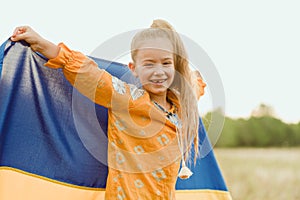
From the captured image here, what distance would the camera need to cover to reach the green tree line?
611 inches

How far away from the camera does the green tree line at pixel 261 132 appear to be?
15.5m

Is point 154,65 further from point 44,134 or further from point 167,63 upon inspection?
point 44,134

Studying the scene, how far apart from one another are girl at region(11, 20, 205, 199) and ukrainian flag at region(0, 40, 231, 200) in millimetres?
228

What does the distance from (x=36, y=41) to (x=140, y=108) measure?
46 centimetres

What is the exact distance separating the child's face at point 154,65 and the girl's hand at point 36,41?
1.14 feet

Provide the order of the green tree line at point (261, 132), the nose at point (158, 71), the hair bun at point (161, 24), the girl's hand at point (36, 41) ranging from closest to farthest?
1. the girl's hand at point (36, 41)
2. the nose at point (158, 71)
3. the hair bun at point (161, 24)
4. the green tree line at point (261, 132)

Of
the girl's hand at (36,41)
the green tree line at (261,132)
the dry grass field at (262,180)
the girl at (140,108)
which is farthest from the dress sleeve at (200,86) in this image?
the green tree line at (261,132)

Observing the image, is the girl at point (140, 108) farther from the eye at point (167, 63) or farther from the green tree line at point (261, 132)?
the green tree line at point (261, 132)

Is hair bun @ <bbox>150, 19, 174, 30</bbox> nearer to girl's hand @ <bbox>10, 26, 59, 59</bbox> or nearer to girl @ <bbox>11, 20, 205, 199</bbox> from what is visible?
girl @ <bbox>11, 20, 205, 199</bbox>

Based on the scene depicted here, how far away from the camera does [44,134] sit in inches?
77.0

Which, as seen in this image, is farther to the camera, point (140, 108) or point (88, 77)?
point (140, 108)

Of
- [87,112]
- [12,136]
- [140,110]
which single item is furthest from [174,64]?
[12,136]

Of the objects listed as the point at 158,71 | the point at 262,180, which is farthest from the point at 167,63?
the point at 262,180

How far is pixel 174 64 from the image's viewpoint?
1932 mm
